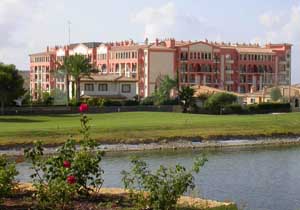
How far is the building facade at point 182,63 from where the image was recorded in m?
158

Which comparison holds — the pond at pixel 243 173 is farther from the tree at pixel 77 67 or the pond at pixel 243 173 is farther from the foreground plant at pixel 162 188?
the tree at pixel 77 67

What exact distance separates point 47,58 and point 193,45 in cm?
4801

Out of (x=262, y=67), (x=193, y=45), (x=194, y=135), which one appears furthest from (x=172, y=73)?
(x=194, y=135)

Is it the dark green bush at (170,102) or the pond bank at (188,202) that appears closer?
the pond bank at (188,202)

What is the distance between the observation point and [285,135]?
7712 cm

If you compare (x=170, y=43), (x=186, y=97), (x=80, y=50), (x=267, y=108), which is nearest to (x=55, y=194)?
(x=186, y=97)

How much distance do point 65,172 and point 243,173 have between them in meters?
24.6

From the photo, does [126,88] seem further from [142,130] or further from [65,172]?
[65,172]

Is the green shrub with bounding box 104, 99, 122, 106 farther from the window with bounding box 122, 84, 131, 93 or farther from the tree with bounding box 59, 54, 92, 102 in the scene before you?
the window with bounding box 122, 84, 131, 93

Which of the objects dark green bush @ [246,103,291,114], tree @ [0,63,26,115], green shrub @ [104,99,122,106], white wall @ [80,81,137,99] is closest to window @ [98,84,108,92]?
white wall @ [80,81,137,99]

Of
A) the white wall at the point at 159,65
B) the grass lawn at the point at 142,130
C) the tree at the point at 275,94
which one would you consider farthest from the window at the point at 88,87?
the grass lawn at the point at 142,130

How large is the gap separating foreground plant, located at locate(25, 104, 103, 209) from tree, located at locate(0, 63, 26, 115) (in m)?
75.9

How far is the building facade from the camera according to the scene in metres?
158

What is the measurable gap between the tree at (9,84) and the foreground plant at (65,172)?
7589 centimetres
